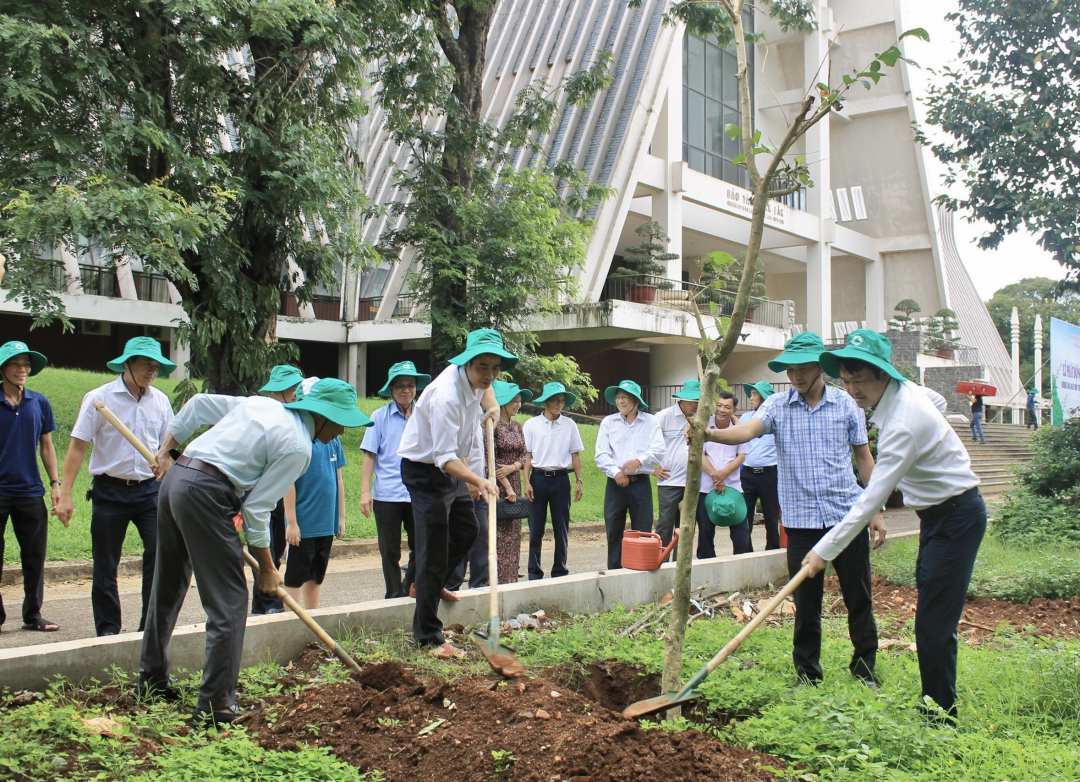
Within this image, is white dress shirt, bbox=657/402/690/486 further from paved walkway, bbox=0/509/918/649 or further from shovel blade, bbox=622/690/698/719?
shovel blade, bbox=622/690/698/719

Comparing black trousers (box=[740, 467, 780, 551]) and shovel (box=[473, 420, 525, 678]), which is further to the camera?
black trousers (box=[740, 467, 780, 551])

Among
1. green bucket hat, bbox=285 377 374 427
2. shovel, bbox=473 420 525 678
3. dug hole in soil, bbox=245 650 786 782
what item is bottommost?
dug hole in soil, bbox=245 650 786 782

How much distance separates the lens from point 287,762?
3490 millimetres

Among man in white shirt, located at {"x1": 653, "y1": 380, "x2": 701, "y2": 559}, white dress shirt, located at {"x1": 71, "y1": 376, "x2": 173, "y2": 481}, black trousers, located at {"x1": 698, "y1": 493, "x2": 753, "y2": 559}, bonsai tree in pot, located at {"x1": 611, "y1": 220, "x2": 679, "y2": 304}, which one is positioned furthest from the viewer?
bonsai tree in pot, located at {"x1": 611, "y1": 220, "x2": 679, "y2": 304}

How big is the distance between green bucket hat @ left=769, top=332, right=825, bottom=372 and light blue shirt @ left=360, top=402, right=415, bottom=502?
2.85m

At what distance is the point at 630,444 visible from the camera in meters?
8.04

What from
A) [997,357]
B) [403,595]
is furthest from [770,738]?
[997,357]

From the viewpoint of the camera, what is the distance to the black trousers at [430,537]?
17.1 ft

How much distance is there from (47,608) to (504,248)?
7819mm

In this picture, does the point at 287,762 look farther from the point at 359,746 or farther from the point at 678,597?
the point at 678,597

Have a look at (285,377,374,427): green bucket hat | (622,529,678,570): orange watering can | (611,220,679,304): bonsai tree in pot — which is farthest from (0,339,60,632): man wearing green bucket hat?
(611,220,679,304): bonsai tree in pot

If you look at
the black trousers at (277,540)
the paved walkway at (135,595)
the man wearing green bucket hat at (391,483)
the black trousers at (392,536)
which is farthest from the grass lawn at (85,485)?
the black trousers at (392,536)

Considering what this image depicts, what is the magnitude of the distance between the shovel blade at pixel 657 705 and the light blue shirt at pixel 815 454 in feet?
4.55

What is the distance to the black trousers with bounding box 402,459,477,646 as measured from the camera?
5.20m
